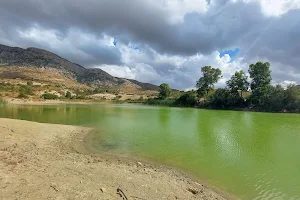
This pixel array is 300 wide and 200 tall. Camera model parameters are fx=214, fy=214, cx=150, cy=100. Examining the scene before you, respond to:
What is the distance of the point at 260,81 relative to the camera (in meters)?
78.6

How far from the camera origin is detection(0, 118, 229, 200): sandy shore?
7.03m

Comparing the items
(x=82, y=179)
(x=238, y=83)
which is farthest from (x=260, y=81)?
(x=82, y=179)

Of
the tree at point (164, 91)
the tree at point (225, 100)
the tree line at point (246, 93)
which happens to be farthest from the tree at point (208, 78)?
the tree at point (164, 91)

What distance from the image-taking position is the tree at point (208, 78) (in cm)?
9925

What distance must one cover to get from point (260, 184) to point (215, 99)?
7808 cm

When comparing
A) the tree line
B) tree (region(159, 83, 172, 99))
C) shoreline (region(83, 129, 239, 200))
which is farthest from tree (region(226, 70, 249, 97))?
shoreline (region(83, 129, 239, 200))

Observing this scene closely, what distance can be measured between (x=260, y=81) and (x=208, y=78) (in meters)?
25.2

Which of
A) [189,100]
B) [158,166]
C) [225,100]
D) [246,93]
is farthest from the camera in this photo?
[189,100]

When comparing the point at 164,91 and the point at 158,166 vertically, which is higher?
the point at 164,91

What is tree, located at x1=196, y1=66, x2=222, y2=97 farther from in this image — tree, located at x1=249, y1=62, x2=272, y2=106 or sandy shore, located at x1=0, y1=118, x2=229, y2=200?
sandy shore, located at x1=0, y1=118, x2=229, y2=200

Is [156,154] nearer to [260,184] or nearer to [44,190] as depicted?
[260,184]

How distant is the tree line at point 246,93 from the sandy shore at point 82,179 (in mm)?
70455

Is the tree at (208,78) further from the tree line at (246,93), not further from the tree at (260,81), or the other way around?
the tree at (260,81)

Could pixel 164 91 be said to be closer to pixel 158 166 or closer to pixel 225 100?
pixel 225 100
